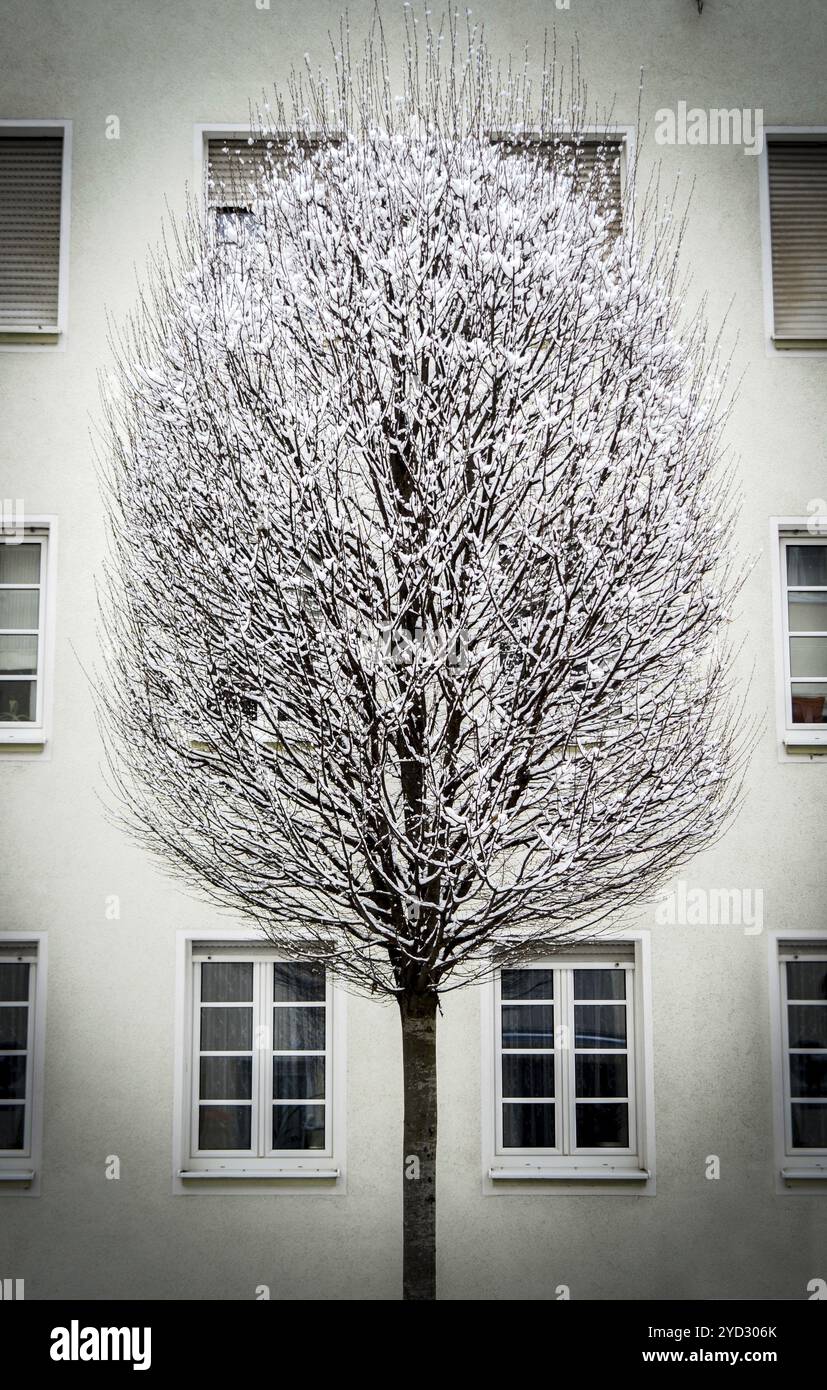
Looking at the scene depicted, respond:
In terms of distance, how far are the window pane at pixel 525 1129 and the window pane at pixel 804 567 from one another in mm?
4708

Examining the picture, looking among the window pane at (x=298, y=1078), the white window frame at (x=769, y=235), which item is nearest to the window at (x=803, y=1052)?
the window pane at (x=298, y=1078)

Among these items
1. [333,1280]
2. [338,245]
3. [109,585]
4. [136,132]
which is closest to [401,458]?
[338,245]

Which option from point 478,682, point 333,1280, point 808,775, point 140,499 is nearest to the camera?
point 478,682

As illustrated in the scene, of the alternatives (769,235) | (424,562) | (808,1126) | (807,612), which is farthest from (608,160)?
(808,1126)

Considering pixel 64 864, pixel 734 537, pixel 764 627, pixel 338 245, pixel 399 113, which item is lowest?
pixel 64 864

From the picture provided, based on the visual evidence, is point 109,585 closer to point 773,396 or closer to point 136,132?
point 136,132

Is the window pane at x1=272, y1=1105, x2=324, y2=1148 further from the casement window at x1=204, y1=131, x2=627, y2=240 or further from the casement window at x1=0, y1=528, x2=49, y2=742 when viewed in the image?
the casement window at x1=204, y1=131, x2=627, y2=240

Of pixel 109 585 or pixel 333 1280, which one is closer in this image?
pixel 333 1280

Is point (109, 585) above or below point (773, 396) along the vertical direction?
below

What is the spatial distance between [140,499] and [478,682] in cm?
243

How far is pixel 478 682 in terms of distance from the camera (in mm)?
7230

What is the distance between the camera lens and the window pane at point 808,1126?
31.0ft

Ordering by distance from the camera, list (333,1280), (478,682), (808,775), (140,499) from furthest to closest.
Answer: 1. (808,775)
2. (333,1280)
3. (140,499)
4. (478,682)

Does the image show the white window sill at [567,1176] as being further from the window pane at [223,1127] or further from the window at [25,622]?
the window at [25,622]
